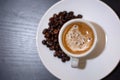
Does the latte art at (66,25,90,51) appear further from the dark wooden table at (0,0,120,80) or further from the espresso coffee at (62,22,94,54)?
the dark wooden table at (0,0,120,80)

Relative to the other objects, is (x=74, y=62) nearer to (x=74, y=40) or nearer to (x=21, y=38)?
(x=74, y=40)

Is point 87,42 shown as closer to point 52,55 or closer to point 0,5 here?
point 52,55

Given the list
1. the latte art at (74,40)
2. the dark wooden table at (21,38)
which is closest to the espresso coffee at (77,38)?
the latte art at (74,40)

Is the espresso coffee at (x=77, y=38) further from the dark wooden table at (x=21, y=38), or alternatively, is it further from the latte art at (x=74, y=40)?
the dark wooden table at (x=21, y=38)

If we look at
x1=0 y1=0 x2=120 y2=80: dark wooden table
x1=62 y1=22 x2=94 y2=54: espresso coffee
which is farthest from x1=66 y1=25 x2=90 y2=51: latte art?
x1=0 y1=0 x2=120 y2=80: dark wooden table

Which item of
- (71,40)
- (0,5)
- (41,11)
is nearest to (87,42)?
(71,40)
